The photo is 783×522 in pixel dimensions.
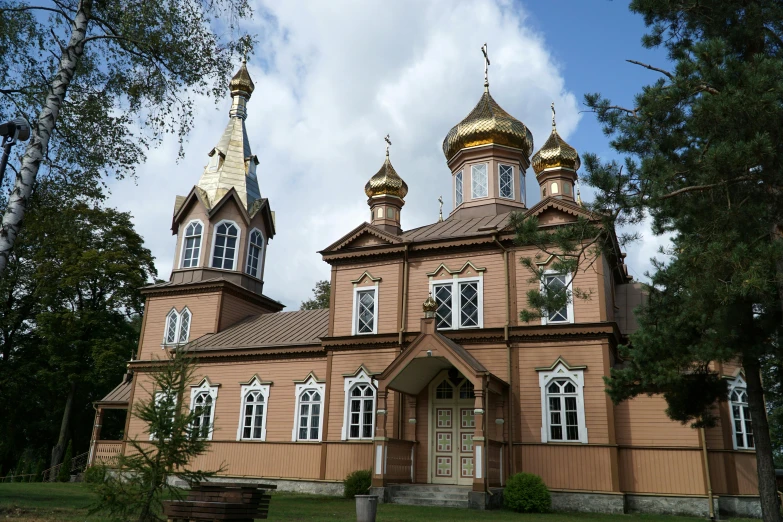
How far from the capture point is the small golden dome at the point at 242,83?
27.6m

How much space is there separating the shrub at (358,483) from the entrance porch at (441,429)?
0.78 meters

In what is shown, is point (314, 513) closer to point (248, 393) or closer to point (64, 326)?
point (248, 393)

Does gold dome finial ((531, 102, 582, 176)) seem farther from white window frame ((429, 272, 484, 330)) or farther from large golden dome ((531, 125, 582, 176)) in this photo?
white window frame ((429, 272, 484, 330))

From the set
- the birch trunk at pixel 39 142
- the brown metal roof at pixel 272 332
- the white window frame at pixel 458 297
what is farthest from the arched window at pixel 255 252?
the birch trunk at pixel 39 142

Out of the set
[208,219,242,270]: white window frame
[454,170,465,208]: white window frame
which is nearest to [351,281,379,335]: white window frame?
[454,170,465,208]: white window frame

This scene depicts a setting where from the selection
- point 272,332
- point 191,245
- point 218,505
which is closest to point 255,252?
point 191,245

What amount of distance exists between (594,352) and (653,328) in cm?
394

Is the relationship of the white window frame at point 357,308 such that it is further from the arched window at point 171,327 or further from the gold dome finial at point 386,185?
the arched window at point 171,327

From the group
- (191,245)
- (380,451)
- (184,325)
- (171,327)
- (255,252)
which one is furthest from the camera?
(255,252)

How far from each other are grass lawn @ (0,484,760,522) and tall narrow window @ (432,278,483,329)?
197 inches

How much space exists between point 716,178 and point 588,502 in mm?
8858

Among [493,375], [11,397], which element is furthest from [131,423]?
[493,375]

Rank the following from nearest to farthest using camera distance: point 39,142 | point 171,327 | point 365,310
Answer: point 39,142, point 365,310, point 171,327

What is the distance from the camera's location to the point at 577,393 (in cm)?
1530
